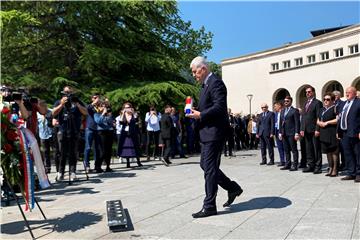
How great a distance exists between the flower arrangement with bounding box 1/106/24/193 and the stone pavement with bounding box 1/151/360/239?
0.75 metres

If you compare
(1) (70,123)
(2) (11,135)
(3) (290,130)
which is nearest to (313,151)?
(3) (290,130)

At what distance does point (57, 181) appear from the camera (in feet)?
35.1

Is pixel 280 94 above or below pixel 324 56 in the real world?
below

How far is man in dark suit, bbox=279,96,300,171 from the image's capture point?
1223 centimetres

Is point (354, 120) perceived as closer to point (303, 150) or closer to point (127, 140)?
point (303, 150)

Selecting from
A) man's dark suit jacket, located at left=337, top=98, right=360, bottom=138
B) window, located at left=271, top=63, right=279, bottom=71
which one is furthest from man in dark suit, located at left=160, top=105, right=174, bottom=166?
window, located at left=271, top=63, right=279, bottom=71

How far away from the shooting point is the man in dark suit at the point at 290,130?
1223cm

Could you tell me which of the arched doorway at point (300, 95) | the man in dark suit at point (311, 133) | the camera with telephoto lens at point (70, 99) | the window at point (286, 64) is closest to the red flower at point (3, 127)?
the camera with telephoto lens at point (70, 99)

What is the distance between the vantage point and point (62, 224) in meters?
6.13

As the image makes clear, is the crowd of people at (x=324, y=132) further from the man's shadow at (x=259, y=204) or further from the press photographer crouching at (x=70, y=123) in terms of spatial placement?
the press photographer crouching at (x=70, y=123)

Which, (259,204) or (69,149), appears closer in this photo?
(259,204)

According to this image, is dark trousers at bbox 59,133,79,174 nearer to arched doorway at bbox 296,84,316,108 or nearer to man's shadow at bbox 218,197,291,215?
man's shadow at bbox 218,197,291,215

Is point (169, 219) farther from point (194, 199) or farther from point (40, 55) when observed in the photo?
point (40, 55)

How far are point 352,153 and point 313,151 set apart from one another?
181 cm
